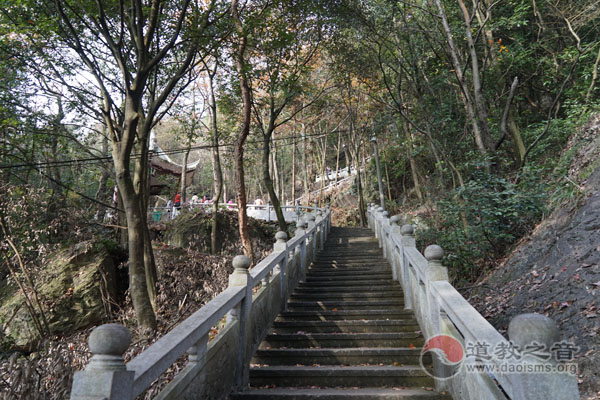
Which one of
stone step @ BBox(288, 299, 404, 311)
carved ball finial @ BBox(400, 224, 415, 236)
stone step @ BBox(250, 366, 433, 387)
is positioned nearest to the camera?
stone step @ BBox(250, 366, 433, 387)

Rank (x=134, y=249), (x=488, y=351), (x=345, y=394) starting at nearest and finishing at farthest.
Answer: (x=488, y=351), (x=345, y=394), (x=134, y=249)

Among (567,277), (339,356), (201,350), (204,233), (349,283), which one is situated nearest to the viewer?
(201,350)

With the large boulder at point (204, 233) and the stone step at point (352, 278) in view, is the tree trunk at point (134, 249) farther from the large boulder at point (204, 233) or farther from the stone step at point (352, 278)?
the large boulder at point (204, 233)

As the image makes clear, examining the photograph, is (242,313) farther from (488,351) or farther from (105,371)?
(488,351)

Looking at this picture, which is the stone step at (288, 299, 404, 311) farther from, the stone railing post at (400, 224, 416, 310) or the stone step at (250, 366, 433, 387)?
the stone step at (250, 366, 433, 387)

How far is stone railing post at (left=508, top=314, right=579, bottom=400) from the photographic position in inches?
77.1

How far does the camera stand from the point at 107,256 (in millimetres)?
12180

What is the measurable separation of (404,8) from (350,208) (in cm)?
1775

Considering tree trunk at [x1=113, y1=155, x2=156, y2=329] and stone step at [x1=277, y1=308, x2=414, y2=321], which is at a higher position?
tree trunk at [x1=113, y1=155, x2=156, y2=329]

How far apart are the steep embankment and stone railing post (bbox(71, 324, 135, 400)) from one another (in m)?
3.85

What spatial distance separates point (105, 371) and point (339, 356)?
3.47 m

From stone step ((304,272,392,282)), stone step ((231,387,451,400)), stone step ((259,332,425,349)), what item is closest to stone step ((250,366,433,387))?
stone step ((231,387,451,400))

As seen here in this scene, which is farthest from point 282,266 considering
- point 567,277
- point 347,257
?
point 347,257

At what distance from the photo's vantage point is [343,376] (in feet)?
14.5
